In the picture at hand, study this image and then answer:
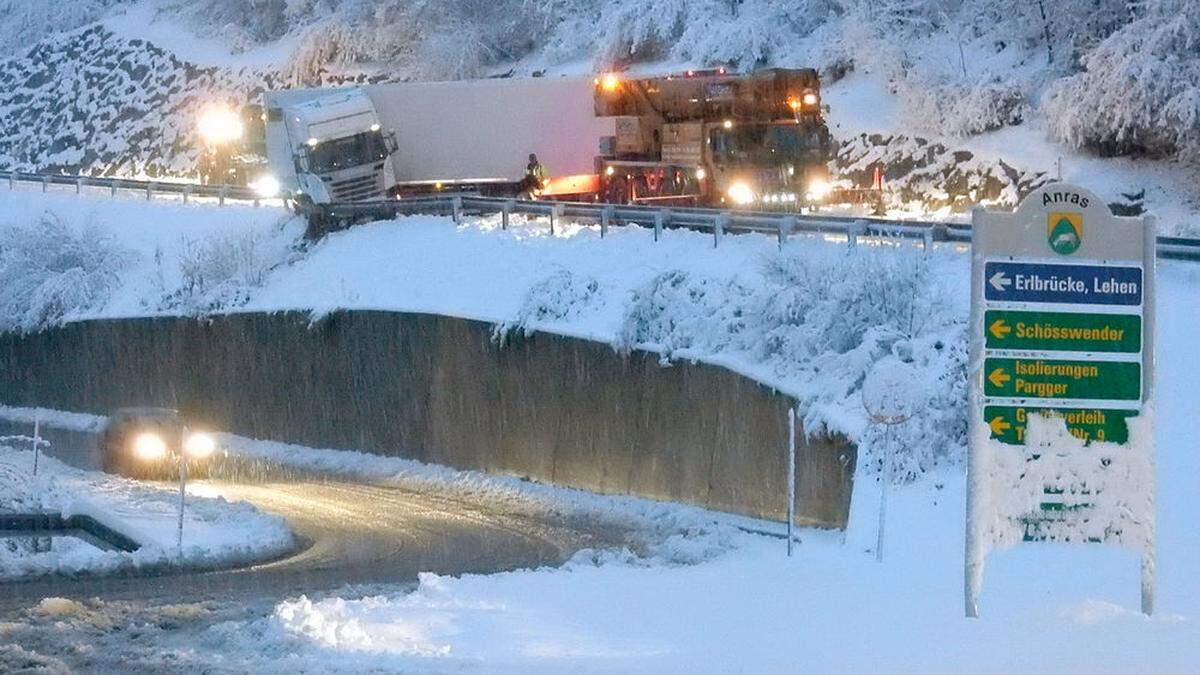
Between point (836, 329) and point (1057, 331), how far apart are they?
1199 centimetres

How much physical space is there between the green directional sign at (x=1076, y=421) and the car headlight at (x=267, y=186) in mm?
39485

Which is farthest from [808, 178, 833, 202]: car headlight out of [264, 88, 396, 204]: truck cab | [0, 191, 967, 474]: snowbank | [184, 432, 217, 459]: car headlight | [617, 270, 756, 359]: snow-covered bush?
[184, 432, 217, 459]: car headlight

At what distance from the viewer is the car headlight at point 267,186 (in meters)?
52.4

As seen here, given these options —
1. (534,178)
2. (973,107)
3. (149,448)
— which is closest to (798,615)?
(149,448)

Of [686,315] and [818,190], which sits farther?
[818,190]

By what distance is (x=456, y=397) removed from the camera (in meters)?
34.7

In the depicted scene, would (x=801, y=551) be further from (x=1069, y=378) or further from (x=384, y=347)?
(x=384, y=347)

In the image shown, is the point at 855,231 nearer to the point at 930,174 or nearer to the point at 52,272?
the point at 930,174

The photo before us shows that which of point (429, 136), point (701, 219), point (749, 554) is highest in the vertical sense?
point (429, 136)

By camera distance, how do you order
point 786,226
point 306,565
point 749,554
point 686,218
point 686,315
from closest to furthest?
point 749,554 < point 306,565 < point 686,315 < point 786,226 < point 686,218

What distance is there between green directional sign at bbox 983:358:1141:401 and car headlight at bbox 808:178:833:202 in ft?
90.4

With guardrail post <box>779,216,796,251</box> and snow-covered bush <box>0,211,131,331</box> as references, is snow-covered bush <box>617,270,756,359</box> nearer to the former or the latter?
guardrail post <box>779,216,796,251</box>

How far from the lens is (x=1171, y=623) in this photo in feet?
47.3

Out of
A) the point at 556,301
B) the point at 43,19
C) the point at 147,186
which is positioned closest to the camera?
the point at 556,301
